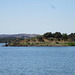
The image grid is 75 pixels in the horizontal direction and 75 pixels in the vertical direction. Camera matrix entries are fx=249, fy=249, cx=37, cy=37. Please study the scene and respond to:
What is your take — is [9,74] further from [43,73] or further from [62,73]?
[62,73]

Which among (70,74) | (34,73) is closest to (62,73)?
(70,74)

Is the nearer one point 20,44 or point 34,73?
point 34,73

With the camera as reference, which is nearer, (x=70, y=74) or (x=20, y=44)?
(x=70, y=74)

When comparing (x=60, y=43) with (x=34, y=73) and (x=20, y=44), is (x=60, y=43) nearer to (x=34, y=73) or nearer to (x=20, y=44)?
(x=20, y=44)

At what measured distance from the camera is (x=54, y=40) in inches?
7781

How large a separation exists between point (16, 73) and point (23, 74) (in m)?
1.34

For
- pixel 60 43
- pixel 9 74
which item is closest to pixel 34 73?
pixel 9 74

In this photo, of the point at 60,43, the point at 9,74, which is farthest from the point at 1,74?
the point at 60,43

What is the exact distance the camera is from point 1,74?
32.2m

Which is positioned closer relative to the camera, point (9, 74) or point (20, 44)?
point (9, 74)

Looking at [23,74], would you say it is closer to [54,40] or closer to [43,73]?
[43,73]

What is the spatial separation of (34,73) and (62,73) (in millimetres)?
3649

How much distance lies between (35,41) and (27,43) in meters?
8.96

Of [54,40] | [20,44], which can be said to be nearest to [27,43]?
[20,44]
